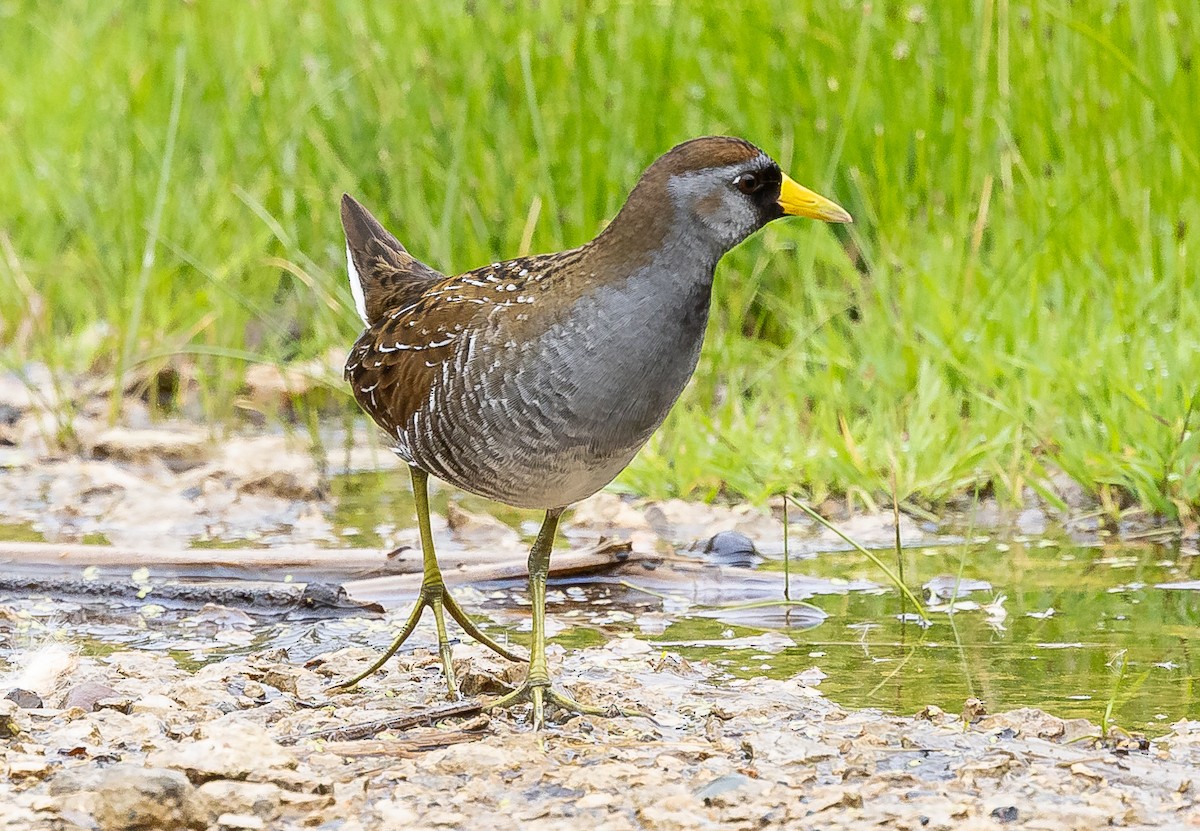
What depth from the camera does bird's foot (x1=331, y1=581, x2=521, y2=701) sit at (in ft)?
12.0

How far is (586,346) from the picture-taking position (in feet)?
11.0

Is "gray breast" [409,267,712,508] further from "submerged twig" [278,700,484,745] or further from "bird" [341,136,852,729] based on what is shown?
"submerged twig" [278,700,484,745]

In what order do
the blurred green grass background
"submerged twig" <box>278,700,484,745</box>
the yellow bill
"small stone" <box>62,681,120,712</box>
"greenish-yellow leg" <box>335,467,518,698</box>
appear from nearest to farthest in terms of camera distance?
"submerged twig" <box>278,700,484,745</box>, "small stone" <box>62,681,120,712</box>, the yellow bill, "greenish-yellow leg" <box>335,467,518,698</box>, the blurred green grass background

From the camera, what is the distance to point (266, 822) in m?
2.68

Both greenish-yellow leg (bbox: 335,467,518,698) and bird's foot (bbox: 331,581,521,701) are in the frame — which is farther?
greenish-yellow leg (bbox: 335,467,518,698)

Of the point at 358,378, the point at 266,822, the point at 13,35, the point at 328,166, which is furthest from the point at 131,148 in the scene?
the point at 266,822

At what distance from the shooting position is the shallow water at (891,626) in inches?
135

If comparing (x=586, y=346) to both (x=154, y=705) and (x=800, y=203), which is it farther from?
(x=154, y=705)

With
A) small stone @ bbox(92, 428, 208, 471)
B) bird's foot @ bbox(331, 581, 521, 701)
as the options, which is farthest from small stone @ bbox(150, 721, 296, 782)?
small stone @ bbox(92, 428, 208, 471)

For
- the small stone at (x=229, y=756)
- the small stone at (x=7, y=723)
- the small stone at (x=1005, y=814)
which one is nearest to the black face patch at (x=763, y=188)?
the small stone at (x=1005, y=814)

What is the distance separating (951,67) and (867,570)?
2.72m

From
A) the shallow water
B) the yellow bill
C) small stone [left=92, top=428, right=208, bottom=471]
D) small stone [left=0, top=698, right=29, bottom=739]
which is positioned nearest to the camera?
small stone [left=0, top=698, right=29, bottom=739]

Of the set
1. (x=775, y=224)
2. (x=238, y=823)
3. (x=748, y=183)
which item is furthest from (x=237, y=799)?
(x=775, y=224)

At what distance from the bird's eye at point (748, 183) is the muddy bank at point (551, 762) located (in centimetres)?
100
